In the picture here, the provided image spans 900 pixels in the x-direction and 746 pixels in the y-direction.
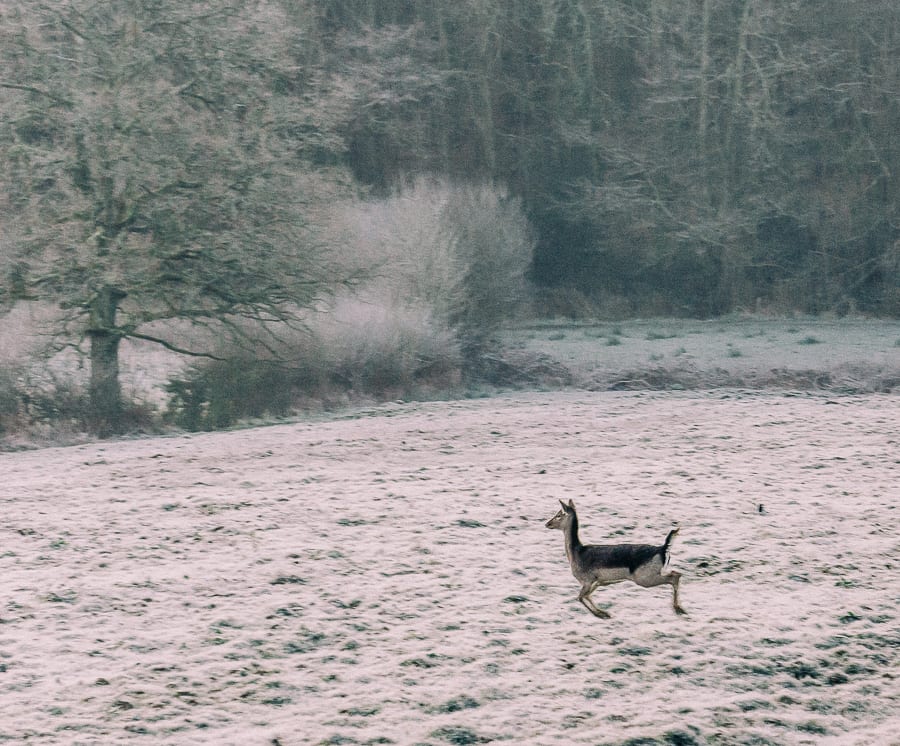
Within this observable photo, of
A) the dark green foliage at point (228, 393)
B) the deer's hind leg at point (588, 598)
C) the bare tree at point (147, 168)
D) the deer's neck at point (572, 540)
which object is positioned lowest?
the dark green foliage at point (228, 393)

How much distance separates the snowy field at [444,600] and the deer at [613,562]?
0.38 meters

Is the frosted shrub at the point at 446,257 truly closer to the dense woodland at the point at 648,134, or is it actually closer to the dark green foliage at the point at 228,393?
the dense woodland at the point at 648,134

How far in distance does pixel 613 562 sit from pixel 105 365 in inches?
388

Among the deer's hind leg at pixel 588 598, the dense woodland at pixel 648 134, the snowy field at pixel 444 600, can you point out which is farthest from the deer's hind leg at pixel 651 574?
the dense woodland at pixel 648 134

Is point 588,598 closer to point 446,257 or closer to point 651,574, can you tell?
point 651,574

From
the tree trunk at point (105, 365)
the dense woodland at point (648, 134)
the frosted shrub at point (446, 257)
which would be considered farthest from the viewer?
the dense woodland at point (648, 134)

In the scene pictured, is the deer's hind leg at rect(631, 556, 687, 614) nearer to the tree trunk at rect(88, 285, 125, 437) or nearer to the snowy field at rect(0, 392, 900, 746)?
the snowy field at rect(0, 392, 900, 746)

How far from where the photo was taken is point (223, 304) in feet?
45.8

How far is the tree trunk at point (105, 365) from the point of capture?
43.4ft

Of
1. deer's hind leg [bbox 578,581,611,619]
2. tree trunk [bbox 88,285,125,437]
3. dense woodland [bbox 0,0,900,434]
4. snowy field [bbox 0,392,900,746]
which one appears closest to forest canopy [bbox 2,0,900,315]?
dense woodland [bbox 0,0,900,434]

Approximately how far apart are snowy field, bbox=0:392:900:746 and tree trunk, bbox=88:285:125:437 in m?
2.44

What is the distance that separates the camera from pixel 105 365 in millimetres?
13703

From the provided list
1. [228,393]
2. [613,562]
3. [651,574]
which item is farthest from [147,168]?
[651,574]

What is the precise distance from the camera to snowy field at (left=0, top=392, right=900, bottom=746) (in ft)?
14.9
